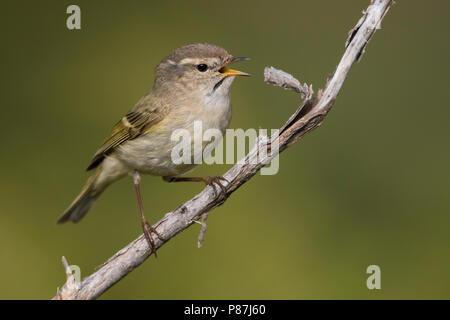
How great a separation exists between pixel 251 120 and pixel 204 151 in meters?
1.23

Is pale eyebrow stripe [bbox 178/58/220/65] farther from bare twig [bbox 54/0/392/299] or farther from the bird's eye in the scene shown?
bare twig [bbox 54/0/392/299]

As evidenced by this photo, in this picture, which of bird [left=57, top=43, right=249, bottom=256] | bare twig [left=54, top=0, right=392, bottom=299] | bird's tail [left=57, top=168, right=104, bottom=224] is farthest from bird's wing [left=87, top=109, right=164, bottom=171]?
bare twig [left=54, top=0, right=392, bottom=299]

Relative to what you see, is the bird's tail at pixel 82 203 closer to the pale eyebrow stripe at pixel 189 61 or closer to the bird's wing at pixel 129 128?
the bird's wing at pixel 129 128

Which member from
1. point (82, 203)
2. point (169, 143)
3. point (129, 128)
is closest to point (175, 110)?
point (169, 143)

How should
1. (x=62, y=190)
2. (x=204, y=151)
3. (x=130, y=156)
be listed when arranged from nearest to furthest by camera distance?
(x=204, y=151), (x=130, y=156), (x=62, y=190)

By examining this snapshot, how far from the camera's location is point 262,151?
2629mm

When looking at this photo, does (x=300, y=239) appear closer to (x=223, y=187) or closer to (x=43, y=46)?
(x=223, y=187)

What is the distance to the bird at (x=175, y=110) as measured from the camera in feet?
10.00

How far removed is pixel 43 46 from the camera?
423 centimetres

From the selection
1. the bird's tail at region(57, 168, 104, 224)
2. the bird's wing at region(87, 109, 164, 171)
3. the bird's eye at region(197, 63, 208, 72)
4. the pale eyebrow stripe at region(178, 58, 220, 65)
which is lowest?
the bird's tail at region(57, 168, 104, 224)

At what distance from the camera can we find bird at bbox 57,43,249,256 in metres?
3.05

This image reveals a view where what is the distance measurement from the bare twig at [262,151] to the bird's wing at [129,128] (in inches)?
20.7

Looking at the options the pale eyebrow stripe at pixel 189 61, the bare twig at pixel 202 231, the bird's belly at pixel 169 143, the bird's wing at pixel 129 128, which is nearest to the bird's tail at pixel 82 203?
the bird's wing at pixel 129 128

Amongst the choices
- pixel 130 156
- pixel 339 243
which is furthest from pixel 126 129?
pixel 339 243
